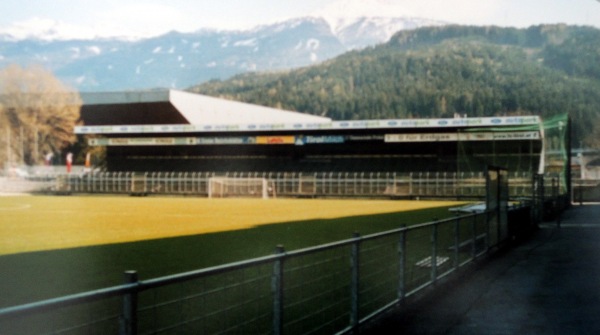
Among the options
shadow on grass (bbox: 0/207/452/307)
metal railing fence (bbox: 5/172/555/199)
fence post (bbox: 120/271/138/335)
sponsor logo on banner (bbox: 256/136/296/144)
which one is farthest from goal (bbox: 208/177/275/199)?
fence post (bbox: 120/271/138/335)

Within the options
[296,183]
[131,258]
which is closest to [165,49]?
[296,183]

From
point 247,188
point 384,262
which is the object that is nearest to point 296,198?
point 247,188

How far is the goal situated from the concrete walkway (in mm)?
45802

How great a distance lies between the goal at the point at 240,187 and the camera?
61.4 m

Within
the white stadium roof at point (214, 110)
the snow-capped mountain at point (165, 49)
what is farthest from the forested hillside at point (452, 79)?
the white stadium roof at point (214, 110)

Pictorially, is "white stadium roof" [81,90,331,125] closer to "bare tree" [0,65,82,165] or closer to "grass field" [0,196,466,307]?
"bare tree" [0,65,82,165]

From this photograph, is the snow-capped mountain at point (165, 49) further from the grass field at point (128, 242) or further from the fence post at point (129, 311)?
the fence post at point (129, 311)

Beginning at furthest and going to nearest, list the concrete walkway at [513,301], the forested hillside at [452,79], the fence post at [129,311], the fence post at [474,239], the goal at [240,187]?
the goal at [240,187] → the forested hillside at [452,79] → the fence post at [474,239] → the concrete walkway at [513,301] → the fence post at [129,311]

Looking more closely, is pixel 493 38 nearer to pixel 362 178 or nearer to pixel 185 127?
pixel 362 178

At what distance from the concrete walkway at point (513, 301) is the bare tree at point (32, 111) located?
194 feet

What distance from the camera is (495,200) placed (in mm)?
16844

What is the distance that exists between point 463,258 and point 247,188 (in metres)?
48.7

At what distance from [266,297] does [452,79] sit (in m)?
77.0

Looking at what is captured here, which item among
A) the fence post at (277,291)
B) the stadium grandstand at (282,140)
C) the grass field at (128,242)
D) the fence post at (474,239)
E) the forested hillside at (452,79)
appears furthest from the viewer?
the stadium grandstand at (282,140)
